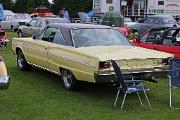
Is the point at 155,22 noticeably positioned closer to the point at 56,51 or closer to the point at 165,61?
the point at 56,51

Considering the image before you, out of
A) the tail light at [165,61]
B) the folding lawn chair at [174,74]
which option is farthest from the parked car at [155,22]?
the folding lawn chair at [174,74]

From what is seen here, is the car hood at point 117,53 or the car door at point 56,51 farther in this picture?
the car door at point 56,51

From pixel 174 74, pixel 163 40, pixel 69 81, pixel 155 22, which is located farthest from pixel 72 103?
pixel 155 22

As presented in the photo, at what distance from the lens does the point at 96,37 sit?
9.86 m

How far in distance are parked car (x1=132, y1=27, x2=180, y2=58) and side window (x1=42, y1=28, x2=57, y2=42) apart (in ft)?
9.79

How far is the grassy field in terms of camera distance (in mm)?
7465

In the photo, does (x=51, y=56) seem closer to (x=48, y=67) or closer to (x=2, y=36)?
(x=48, y=67)

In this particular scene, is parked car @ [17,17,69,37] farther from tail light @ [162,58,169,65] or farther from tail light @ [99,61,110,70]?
tail light @ [99,61,110,70]

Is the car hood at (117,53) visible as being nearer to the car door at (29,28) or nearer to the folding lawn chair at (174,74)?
the folding lawn chair at (174,74)

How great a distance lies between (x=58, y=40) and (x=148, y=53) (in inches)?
87.4

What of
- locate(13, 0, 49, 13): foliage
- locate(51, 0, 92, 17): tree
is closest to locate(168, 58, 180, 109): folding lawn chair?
locate(51, 0, 92, 17): tree

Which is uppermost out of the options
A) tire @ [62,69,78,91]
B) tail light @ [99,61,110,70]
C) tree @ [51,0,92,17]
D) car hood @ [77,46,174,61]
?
car hood @ [77,46,174,61]

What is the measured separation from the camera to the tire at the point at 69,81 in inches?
363

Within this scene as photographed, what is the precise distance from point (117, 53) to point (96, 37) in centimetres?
125
